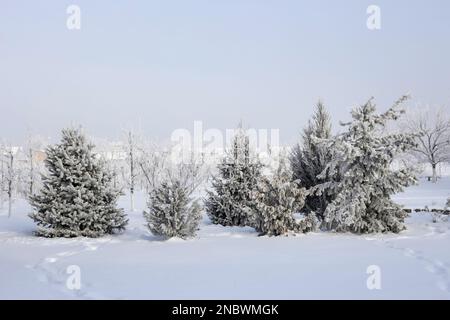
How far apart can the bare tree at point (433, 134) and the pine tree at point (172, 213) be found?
1521 inches

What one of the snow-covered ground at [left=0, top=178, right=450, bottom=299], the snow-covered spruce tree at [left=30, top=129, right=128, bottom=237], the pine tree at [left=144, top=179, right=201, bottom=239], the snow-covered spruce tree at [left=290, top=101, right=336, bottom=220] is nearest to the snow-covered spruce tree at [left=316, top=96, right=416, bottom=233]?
the snow-covered ground at [left=0, top=178, right=450, bottom=299]

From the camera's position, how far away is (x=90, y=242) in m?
11.5

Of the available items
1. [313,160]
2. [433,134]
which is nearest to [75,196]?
[313,160]

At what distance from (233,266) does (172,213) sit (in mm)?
4473

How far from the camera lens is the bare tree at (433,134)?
46562 mm

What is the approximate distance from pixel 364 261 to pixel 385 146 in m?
5.45

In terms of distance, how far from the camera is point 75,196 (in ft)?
42.0

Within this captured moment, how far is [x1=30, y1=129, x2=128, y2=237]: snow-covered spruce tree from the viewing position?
12.5 meters

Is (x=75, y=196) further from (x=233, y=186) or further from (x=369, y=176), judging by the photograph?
(x=369, y=176)

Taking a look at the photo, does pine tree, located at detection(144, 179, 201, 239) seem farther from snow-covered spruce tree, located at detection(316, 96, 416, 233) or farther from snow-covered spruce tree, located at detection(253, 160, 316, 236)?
snow-covered spruce tree, located at detection(316, 96, 416, 233)

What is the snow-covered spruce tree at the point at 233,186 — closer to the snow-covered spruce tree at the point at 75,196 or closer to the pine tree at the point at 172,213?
the pine tree at the point at 172,213
